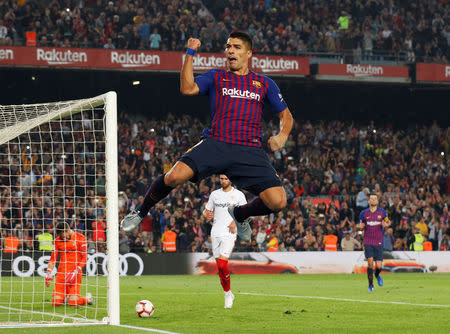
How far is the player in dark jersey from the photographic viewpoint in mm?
8195

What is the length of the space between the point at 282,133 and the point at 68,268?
18.6ft

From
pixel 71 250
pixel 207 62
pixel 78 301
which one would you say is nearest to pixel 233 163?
pixel 78 301

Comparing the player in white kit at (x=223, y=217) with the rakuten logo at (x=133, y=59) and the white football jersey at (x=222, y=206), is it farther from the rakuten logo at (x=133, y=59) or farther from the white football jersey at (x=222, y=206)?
the rakuten logo at (x=133, y=59)

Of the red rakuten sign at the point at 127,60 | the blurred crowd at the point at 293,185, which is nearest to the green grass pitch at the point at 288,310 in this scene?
the blurred crowd at the point at 293,185

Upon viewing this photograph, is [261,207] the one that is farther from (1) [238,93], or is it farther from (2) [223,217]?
(2) [223,217]

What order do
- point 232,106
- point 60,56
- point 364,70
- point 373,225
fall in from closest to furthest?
point 232,106, point 373,225, point 60,56, point 364,70

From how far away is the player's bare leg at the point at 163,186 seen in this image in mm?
8070

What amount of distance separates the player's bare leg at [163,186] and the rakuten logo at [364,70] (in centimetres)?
2651

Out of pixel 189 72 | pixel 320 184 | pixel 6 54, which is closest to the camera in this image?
pixel 189 72

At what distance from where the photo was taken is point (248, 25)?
3403 centimetres

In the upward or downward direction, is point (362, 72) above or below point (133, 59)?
below

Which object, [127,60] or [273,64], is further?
[273,64]

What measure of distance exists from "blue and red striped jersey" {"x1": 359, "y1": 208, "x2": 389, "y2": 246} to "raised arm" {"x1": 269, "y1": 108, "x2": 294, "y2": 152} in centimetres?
927

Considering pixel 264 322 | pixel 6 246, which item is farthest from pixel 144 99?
pixel 264 322
